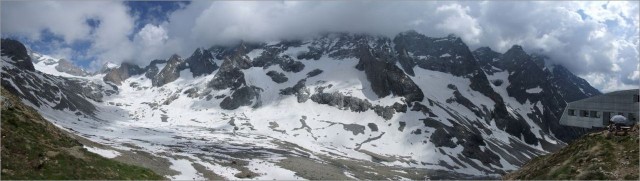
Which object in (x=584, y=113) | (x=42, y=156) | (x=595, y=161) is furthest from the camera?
(x=584, y=113)

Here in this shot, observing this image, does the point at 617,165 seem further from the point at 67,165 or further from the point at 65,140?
the point at 65,140

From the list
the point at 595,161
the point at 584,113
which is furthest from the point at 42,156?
the point at 584,113

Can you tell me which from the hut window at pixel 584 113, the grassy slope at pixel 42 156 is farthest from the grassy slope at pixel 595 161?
the grassy slope at pixel 42 156

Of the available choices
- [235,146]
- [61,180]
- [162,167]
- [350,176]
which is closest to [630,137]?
[61,180]

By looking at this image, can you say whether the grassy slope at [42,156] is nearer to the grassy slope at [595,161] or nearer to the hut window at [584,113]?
the grassy slope at [595,161]

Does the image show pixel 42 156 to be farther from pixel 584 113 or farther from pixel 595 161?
pixel 584 113

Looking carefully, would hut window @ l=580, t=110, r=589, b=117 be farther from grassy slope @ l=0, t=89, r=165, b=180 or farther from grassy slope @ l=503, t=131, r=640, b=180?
grassy slope @ l=0, t=89, r=165, b=180
